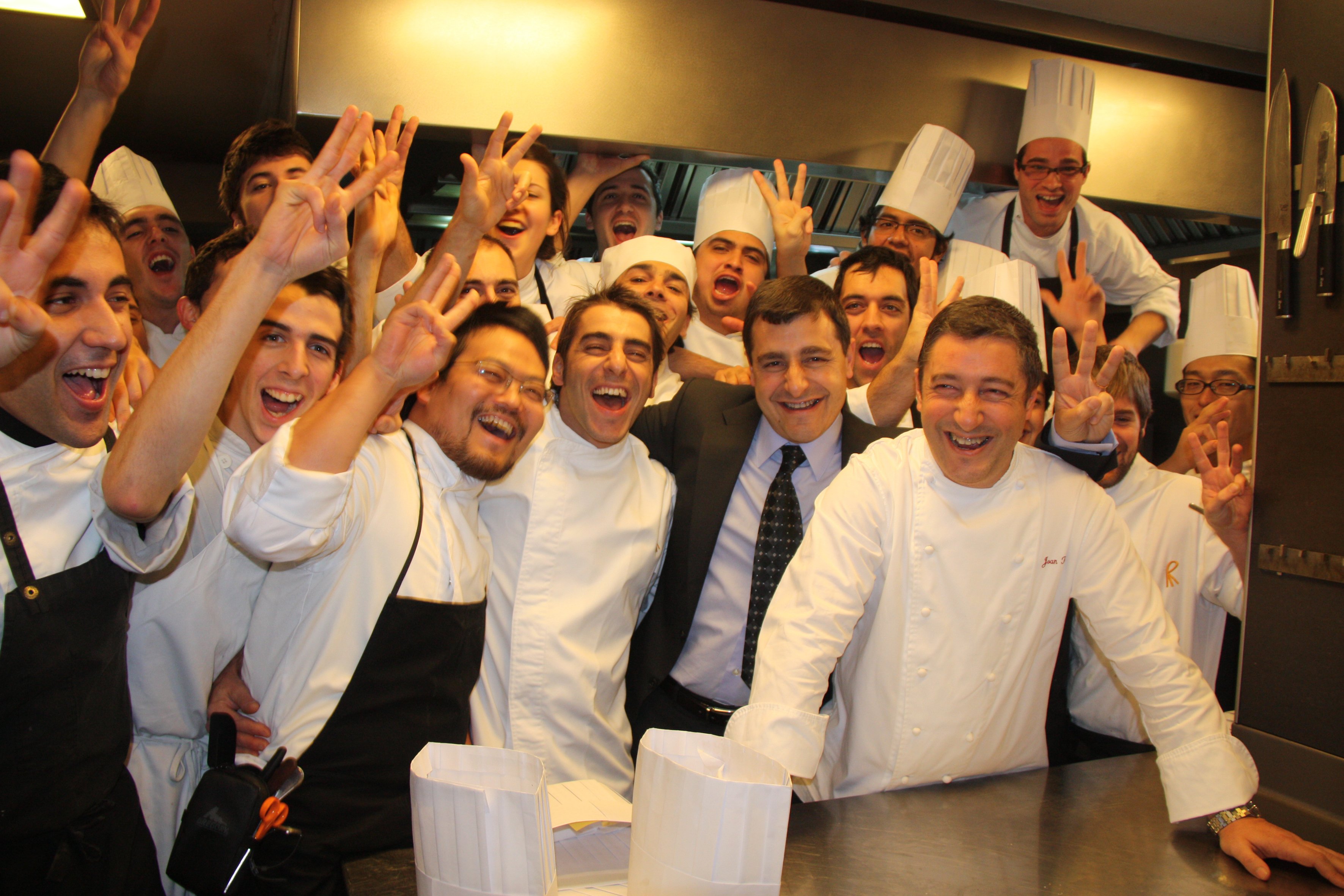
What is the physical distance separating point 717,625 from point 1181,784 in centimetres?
82

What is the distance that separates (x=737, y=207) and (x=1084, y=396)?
1208mm

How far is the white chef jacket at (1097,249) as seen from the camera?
2748mm

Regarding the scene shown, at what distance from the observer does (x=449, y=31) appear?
207 centimetres

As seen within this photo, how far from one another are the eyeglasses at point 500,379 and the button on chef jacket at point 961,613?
539 mm

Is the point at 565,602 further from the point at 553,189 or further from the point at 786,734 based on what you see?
the point at 553,189

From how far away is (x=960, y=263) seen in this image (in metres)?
2.62

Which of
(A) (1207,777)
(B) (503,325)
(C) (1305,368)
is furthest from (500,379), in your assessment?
(C) (1305,368)

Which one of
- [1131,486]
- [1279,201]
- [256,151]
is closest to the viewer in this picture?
[1279,201]

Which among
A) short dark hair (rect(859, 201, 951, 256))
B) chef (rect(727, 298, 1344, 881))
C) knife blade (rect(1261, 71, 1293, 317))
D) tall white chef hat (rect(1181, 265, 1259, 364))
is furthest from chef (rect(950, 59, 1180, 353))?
chef (rect(727, 298, 1344, 881))

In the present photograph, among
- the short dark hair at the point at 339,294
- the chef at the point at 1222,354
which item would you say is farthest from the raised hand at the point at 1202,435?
the short dark hair at the point at 339,294

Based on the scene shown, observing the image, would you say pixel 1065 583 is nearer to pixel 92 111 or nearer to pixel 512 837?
pixel 512 837

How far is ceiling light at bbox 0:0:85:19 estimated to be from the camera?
171cm

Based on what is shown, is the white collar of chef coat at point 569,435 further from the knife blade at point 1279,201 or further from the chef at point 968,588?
the knife blade at point 1279,201

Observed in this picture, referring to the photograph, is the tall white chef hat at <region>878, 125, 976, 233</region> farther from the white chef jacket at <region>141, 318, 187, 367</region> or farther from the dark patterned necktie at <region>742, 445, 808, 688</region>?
the white chef jacket at <region>141, 318, 187, 367</region>
